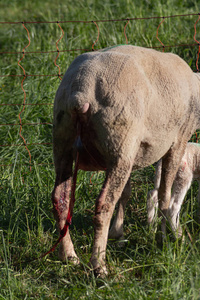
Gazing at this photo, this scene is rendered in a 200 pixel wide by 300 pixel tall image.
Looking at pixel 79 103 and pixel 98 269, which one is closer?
pixel 79 103

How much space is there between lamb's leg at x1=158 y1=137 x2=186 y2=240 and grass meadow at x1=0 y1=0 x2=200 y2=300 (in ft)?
0.73

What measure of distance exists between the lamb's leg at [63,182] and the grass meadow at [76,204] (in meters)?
0.13

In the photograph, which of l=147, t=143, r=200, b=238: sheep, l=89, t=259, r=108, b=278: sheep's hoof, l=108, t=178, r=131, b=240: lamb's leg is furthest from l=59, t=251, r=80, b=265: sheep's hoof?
l=147, t=143, r=200, b=238: sheep

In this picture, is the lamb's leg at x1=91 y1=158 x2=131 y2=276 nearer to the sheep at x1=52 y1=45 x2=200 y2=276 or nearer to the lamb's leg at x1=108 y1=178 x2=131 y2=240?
the sheep at x1=52 y1=45 x2=200 y2=276

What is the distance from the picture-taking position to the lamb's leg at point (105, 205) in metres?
3.21

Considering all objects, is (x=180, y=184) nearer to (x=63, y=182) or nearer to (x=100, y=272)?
(x=63, y=182)

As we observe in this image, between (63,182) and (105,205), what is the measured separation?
43 cm

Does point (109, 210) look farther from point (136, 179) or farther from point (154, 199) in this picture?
point (136, 179)

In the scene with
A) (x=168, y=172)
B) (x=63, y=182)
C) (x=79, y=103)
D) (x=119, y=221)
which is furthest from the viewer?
(x=119, y=221)

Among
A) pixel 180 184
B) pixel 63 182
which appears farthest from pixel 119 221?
pixel 63 182

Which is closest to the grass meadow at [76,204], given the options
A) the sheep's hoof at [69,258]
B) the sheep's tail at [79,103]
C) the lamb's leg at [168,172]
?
the sheep's hoof at [69,258]

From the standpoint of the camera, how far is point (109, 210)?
3252mm

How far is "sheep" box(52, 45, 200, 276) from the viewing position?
10.2 feet

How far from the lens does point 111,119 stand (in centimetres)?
308
